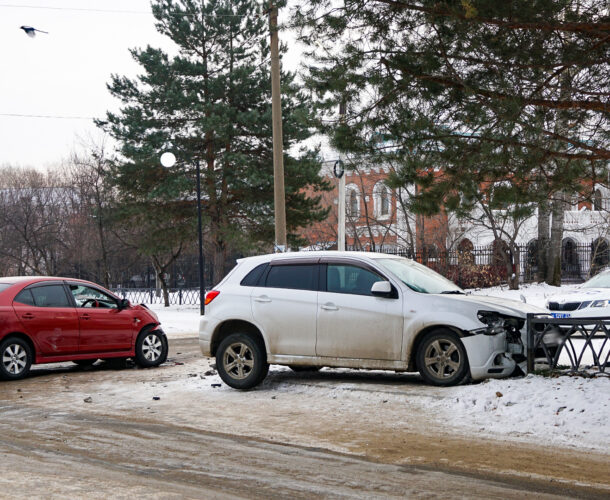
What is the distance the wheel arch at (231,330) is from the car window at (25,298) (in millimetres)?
3465

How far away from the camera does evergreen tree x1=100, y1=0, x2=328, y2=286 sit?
3306cm

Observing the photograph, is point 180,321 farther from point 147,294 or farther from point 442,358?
point 147,294

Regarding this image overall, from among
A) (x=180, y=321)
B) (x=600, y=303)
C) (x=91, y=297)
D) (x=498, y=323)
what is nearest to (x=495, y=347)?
(x=498, y=323)

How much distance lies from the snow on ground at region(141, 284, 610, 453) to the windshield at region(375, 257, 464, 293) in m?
1.47

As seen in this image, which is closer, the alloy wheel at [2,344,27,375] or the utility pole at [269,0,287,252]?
the alloy wheel at [2,344,27,375]

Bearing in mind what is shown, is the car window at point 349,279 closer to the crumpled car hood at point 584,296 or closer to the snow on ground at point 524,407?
the snow on ground at point 524,407

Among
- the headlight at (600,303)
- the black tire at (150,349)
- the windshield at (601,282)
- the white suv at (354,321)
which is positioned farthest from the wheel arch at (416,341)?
the windshield at (601,282)

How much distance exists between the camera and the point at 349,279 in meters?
11.1

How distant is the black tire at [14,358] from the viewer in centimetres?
1255

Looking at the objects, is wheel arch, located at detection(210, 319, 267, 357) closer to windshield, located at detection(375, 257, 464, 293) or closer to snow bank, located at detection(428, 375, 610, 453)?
windshield, located at detection(375, 257, 464, 293)

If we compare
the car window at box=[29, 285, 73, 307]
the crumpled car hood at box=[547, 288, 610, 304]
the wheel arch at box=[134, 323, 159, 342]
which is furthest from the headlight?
the car window at box=[29, 285, 73, 307]

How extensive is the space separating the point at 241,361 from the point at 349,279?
1.91m

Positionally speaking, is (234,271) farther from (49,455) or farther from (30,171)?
(30,171)

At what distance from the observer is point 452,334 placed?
400 inches
